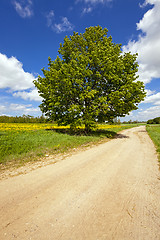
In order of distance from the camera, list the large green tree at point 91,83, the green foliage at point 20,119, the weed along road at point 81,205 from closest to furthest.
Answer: the weed along road at point 81,205, the large green tree at point 91,83, the green foliage at point 20,119

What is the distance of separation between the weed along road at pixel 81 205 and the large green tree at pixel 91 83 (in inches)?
376

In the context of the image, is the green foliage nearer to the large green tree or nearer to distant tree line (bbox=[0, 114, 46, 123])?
distant tree line (bbox=[0, 114, 46, 123])

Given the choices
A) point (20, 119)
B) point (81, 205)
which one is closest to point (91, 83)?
point (81, 205)

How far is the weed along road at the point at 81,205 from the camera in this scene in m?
2.12

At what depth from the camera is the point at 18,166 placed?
5.43 metres

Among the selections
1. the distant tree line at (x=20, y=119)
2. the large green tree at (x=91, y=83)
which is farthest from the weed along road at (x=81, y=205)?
the distant tree line at (x=20, y=119)

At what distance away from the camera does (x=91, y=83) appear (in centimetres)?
1425

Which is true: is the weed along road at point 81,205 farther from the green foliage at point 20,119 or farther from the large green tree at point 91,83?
the green foliage at point 20,119

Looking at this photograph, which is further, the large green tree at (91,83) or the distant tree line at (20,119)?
the distant tree line at (20,119)

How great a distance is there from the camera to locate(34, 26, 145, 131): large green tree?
1342 cm

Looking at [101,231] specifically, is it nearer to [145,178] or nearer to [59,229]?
[59,229]

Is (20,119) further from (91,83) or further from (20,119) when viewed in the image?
(91,83)

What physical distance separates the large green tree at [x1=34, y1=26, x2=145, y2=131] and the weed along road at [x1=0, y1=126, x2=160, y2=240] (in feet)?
31.3

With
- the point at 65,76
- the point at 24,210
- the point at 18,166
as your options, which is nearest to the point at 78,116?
the point at 65,76
